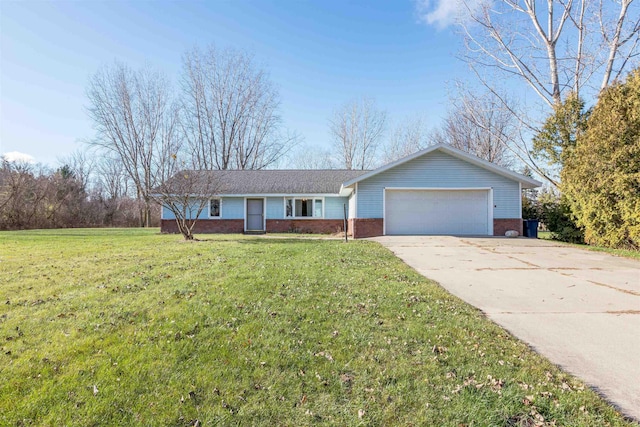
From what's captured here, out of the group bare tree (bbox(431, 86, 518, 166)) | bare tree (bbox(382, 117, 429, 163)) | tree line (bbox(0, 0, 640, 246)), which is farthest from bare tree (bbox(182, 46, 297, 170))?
bare tree (bbox(431, 86, 518, 166))

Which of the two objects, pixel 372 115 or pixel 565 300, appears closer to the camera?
pixel 565 300

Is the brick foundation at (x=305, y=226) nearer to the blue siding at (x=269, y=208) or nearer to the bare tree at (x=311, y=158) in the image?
the blue siding at (x=269, y=208)

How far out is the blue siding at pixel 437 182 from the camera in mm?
15375

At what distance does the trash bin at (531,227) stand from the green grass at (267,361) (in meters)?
13.9

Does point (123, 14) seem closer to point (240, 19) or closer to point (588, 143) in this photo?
point (240, 19)

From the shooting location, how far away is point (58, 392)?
2484 mm

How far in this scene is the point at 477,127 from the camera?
29953 millimetres

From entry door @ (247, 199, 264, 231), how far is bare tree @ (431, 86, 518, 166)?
562 inches

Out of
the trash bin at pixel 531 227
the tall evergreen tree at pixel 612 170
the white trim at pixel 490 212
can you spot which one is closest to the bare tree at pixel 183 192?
the white trim at pixel 490 212

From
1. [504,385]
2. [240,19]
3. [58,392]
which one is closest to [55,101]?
[240,19]

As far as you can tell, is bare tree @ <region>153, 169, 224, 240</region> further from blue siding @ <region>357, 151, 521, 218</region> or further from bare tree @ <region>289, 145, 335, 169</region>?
bare tree @ <region>289, 145, 335, 169</region>

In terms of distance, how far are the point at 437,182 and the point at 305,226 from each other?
819 cm

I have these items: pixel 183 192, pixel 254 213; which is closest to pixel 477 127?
pixel 254 213

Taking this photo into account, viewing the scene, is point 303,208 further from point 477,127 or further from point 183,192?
point 477,127
